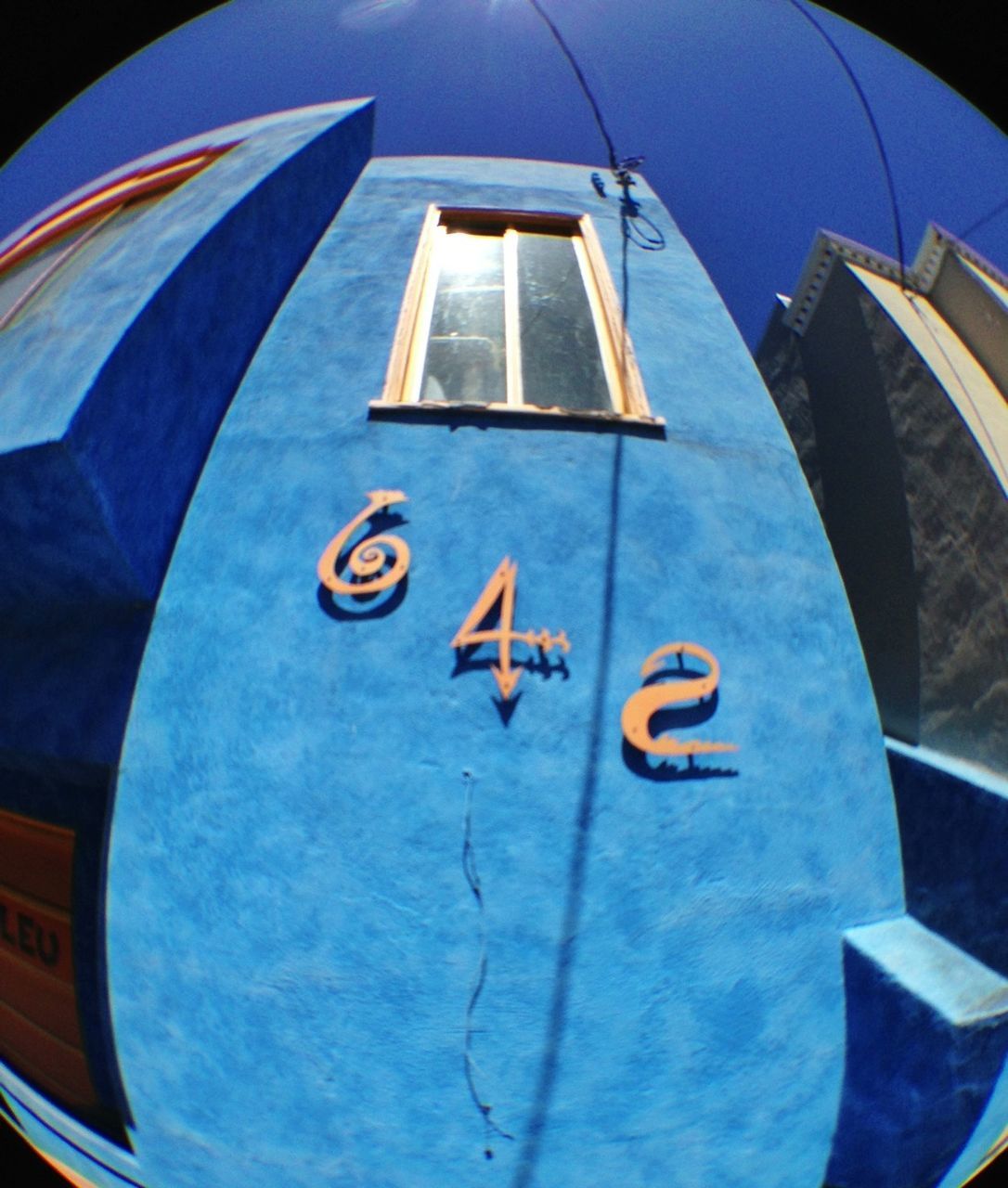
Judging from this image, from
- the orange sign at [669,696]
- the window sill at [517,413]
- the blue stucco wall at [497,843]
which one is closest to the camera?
the blue stucco wall at [497,843]

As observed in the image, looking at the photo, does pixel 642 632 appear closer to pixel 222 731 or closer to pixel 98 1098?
pixel 222 731

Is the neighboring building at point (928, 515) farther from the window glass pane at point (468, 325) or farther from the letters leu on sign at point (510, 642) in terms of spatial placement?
the window glass pane at point (468, 325)

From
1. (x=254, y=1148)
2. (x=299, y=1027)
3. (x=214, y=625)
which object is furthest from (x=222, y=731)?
(x=254, y=1148)

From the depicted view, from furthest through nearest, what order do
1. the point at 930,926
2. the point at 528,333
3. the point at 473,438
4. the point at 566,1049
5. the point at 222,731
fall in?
the point at 528,333
the point at 473,438
the point at 222,731
the point at 930,926
the point at 566,1049

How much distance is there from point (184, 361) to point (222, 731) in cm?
224

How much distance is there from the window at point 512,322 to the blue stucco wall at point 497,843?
42 centimetres

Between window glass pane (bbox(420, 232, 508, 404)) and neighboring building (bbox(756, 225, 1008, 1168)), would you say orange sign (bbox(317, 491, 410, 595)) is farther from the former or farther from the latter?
neighboring building (bbox(756, 225, 1008, 1168))

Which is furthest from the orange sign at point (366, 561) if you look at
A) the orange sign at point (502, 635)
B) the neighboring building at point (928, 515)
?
the neighboring building at point (928, 515)

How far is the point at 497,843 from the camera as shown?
2.91m

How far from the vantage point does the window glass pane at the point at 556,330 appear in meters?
4.01

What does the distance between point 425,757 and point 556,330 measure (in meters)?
3.01

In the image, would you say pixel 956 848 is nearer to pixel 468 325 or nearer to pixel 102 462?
pixel 468 325

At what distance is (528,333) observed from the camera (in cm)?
428

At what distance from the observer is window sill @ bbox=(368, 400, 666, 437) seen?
12.2ft
